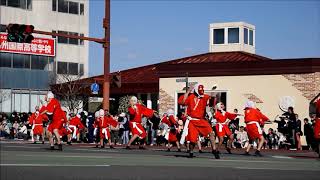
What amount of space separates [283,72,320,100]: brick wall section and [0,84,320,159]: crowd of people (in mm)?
2339

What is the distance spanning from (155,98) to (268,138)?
13.8 metres

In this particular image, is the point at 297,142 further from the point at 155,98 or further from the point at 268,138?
the point at 155,98

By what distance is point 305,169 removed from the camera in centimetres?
1378

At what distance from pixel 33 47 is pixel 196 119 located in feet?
164

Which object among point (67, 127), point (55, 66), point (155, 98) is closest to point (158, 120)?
point (67, 127)

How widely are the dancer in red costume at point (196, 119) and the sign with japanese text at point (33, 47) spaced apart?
47276 millimetres

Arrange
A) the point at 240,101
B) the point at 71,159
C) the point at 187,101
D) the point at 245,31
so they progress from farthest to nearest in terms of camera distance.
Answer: the point at 245,31, the point at 240,101, the point at 187,101, the point at 71,159

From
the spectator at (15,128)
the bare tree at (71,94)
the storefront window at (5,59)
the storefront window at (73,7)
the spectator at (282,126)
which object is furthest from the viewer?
the storefront window at (73,7)

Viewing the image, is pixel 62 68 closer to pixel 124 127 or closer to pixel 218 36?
pixel 218 36

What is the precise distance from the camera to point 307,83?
32.8 m

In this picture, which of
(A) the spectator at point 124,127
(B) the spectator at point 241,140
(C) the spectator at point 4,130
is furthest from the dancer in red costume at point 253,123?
(C) the spectator at point 4,130

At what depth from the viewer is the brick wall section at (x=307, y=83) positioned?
32406 millimetres

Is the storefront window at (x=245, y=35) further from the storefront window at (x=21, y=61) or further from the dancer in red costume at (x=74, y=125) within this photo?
the storefront window at (x=21, y=61)

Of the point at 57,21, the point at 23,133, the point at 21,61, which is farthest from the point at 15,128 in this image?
the point at 57,21
